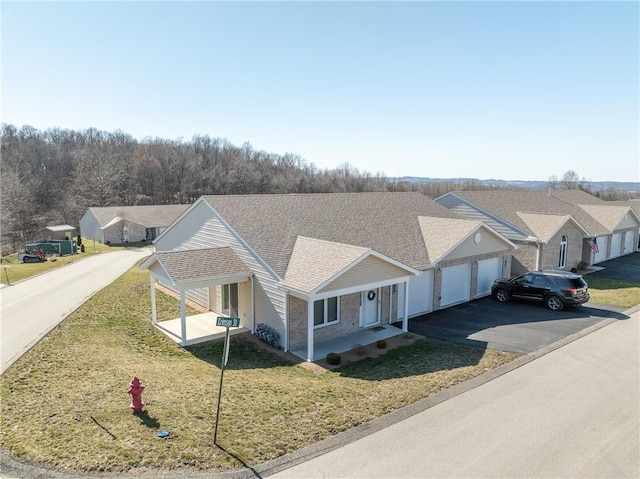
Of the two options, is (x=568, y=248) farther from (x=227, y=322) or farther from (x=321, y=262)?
(x=227, y=322)

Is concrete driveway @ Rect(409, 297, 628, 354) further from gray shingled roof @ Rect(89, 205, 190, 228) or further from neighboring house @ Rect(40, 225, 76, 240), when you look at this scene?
neighboring house @ Rect(40, 225, 76, 240)

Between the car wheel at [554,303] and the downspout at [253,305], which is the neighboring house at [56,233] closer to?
the downspout at [253,305]

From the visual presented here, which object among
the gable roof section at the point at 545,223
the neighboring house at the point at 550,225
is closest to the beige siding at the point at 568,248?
the neighboring house at the point at 550,225

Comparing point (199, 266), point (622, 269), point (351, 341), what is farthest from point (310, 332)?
point (622, 269)

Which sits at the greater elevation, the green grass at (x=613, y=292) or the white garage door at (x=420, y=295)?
the white garage door at (x=420, y=295)

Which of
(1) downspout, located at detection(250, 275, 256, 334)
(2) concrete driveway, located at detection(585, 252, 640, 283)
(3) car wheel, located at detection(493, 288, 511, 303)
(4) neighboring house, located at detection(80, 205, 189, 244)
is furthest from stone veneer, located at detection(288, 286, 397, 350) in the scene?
(4) neighboring house, located at detection(80, 205, 189, 244)
